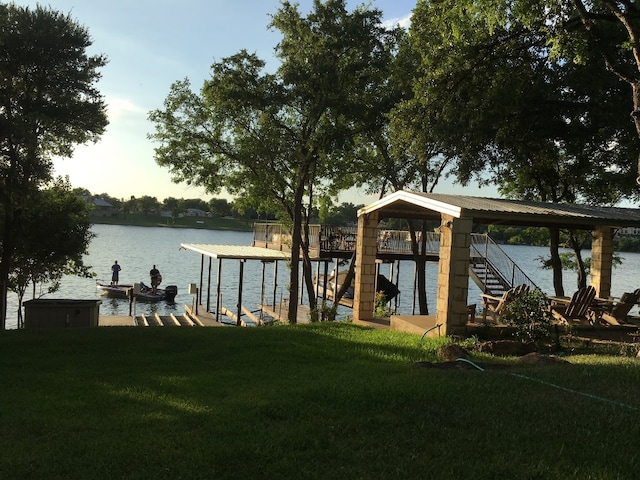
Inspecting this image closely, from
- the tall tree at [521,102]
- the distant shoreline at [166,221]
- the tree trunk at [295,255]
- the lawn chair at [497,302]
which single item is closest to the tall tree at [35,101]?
the tree trunk at [295,255]

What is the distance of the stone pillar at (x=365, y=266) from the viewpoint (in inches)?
549

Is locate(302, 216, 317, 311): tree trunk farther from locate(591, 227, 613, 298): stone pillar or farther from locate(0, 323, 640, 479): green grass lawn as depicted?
locate(0, 323, 640, 479): green grass lawn

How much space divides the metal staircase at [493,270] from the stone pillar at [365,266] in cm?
851

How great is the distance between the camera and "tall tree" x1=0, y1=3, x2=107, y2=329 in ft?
45.6

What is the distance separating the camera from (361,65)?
18.5 m

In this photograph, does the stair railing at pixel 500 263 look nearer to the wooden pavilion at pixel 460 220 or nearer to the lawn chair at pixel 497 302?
the lawn chair at pixel 497 302

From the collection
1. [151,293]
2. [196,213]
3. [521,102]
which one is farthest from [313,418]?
[196,213]

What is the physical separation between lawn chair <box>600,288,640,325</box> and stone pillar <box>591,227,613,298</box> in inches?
74.5

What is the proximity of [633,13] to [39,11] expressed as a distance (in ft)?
48.1

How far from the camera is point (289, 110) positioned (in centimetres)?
1884

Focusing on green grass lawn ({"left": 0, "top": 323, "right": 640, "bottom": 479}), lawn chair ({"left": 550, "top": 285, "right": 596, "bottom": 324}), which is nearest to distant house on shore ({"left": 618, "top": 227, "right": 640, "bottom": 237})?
lawn chair ({"left": 550, "top": 285, "right": 596, "bottom": 324})

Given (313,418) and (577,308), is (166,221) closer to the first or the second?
(577,308)

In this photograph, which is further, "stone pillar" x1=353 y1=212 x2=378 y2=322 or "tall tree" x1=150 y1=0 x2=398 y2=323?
"tall tree" x1=150 y1=0 x2=398 y2=323

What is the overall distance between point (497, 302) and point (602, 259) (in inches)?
109
